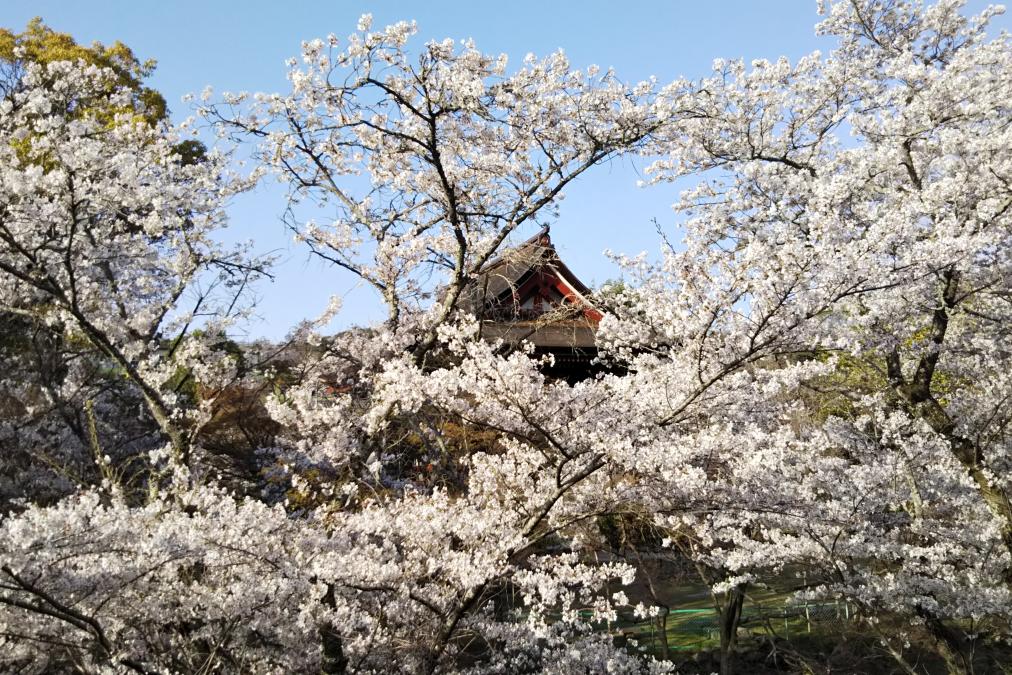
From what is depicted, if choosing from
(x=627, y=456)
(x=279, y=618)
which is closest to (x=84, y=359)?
(x=279, y=618)

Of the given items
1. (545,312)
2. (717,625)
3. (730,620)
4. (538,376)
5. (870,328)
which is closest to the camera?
(538,376)

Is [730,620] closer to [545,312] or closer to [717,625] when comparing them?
[717,625]

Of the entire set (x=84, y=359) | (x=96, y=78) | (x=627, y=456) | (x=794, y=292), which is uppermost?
(x=96, y=78)

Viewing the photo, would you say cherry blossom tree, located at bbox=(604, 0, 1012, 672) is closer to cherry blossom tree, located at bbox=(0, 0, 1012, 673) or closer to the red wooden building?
cherry blossom tree, located at bbox=(0, 0, 1012, 673)

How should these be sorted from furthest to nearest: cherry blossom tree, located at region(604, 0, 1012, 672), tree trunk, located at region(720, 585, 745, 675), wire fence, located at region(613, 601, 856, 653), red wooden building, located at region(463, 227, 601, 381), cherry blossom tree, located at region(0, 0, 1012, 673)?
red wooden building, located at region(463, 227, 601, 381), wire fence, located at region(613, 601, 856, 653), tree trunk, located at region(720, 585, 745, 675), cherry blossom tree, located at region(604, 0, 1012, 672), cherry blossom tree, located at region(0, 0, 1012, 673)

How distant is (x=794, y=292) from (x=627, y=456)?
1473 millimetres

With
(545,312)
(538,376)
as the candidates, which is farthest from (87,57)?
A: (538,376)

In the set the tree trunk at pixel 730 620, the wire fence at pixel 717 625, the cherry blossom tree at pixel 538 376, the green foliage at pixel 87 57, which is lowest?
the wire fence at pixel 717 625

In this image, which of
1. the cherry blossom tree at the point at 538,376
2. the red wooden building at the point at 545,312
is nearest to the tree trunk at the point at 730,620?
the cherry blossom tree at the point at 538,376

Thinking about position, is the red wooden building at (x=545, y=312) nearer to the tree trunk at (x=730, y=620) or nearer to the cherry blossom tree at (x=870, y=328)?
the cherry blossom tree at (x=870, y=328)

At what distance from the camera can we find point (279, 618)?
5.16 metres

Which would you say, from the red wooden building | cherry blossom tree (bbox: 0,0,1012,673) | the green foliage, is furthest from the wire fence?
the green foliage

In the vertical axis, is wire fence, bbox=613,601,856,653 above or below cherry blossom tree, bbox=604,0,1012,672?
below

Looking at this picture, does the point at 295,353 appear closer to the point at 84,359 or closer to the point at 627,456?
the point at 84,359
